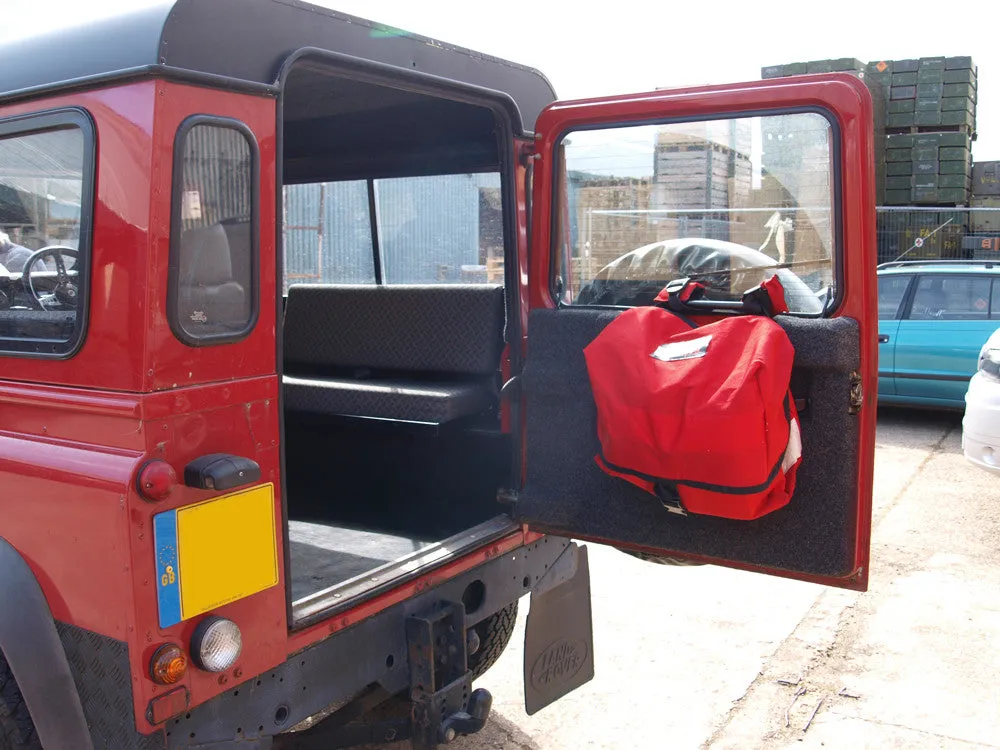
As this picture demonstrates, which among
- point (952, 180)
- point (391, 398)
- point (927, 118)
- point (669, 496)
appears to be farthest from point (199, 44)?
point (927, 118)

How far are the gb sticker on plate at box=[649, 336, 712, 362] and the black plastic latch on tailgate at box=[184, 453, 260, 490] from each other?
1.10m

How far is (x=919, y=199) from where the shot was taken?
14.3m

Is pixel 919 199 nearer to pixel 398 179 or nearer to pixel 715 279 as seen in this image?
pixel 398 179

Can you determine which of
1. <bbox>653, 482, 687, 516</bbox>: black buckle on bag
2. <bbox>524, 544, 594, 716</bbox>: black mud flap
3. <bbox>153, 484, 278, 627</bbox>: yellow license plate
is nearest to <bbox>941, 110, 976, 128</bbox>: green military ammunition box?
<bbox>524, 544, 594, 716</bbox>: black mud flap

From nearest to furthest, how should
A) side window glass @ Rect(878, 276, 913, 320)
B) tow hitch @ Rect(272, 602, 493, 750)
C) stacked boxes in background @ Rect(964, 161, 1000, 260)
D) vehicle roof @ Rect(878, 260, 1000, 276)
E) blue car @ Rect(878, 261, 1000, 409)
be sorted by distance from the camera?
tow hitch @ Rect(272, 602, 493, 750) < blue car @ Rect(878, 261, 1000, 409) < vehicle roof @ Rect(878, 260, 1000, 276) < side window glass @ Rect(878, 276, 913, 320) < stacked boxes in background @ Rect(964, 161, 1000, 260)

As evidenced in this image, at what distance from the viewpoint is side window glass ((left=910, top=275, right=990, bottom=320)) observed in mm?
8406

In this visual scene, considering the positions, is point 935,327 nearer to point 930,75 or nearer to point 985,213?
point 985,213

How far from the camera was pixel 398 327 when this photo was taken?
13.8ft

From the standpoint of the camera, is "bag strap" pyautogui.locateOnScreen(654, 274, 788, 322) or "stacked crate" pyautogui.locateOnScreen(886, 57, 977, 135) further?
"stacked crate" pyautogui.locateOnScreen(886, 57, 977, 135)

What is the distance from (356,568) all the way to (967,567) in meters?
3.83

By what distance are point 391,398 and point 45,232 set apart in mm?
1653

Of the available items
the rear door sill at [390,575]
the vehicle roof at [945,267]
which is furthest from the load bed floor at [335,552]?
the vehicle roof at [945,267]

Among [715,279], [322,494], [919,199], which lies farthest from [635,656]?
[919,199]

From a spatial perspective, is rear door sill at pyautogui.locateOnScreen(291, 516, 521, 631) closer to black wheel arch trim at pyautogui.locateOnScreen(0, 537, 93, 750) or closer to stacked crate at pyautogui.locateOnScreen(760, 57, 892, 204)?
black wheel arch trim at pyautogui.locateOnScreen(0, 537, 93, 750)
